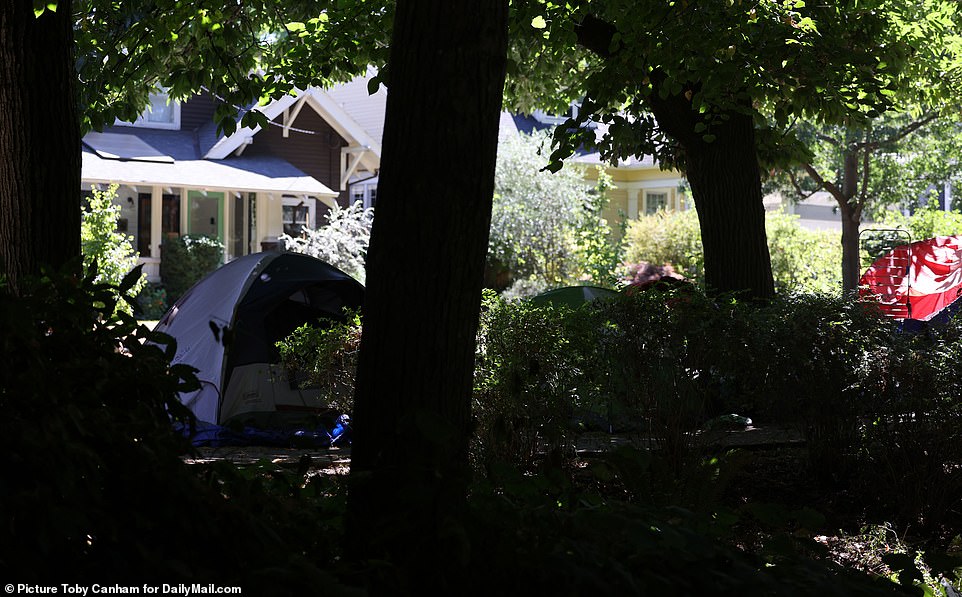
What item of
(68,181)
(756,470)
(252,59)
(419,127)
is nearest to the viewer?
(419,127)

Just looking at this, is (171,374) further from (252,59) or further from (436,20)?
(252,59)

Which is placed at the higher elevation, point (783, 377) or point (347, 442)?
point (783, 377)

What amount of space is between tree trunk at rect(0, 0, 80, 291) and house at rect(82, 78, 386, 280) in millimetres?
17186

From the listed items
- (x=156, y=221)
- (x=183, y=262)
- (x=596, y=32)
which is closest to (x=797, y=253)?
(x=596, y=32)

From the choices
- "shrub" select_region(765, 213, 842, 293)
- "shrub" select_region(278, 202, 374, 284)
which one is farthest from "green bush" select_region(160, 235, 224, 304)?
"shrub" select_region(765, 213, 842, 293)

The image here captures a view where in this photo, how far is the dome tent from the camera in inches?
365

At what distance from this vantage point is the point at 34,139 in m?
4.97

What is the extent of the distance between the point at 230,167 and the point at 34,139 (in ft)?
62.5

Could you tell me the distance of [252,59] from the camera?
923cm

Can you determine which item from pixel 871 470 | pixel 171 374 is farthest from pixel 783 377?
pixel 171 374

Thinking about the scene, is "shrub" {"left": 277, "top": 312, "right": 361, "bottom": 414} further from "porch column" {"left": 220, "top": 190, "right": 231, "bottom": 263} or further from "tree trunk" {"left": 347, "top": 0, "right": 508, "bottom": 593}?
"porch column" {"left": 220, "top": 190, "right": 231, "bottom": 263}

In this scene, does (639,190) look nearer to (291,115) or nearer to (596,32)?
(291,115)

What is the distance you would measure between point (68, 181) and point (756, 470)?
15.3 feet

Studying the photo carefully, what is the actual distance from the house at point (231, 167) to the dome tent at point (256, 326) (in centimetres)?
1250
